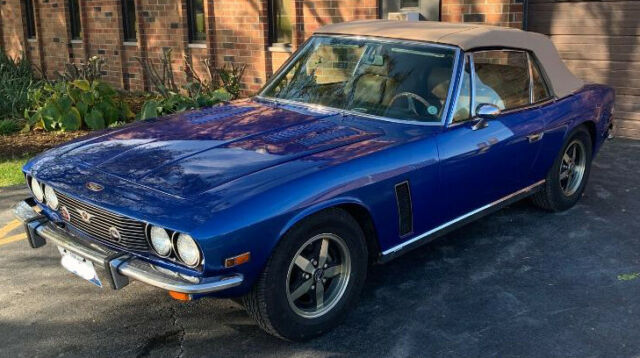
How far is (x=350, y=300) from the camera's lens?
3.66 m

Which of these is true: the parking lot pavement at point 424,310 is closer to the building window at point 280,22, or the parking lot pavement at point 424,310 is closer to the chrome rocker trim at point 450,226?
the chrome rocker trim at point 450,226

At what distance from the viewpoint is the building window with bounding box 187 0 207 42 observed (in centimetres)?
1236

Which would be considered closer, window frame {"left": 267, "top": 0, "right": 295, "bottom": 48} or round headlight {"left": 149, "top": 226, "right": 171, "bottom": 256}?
round headlight {"left": 149, "top": 226, "right": 171, "bottom": 256}

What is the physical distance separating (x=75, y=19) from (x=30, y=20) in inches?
95.3

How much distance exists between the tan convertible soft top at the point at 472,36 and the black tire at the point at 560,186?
421 mm

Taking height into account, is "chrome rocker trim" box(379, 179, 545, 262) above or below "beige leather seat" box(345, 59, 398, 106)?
below

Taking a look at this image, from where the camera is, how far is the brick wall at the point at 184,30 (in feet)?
30.9

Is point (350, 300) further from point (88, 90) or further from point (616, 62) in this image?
point (88, 90)

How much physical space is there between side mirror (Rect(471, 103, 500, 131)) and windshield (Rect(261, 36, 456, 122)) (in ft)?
0.80

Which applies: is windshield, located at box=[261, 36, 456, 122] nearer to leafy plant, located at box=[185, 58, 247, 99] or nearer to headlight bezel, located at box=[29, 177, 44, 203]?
headlight bezel, located at box=[29, 177, 44, 203]

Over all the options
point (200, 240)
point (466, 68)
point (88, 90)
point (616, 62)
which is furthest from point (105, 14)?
point (200, 240)

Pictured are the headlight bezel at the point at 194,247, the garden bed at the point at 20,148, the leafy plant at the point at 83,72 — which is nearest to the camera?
the headlight bezel at the point at 194,247

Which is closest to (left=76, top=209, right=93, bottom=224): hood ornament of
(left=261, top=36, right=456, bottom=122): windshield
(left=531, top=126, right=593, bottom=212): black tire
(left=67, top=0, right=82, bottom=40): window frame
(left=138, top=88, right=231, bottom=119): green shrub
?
(left=261, top=36, right=456, bottom=122): windshield

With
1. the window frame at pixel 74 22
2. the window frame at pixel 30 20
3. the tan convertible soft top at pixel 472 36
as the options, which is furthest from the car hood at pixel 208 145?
the window frame at pixel 30 20
